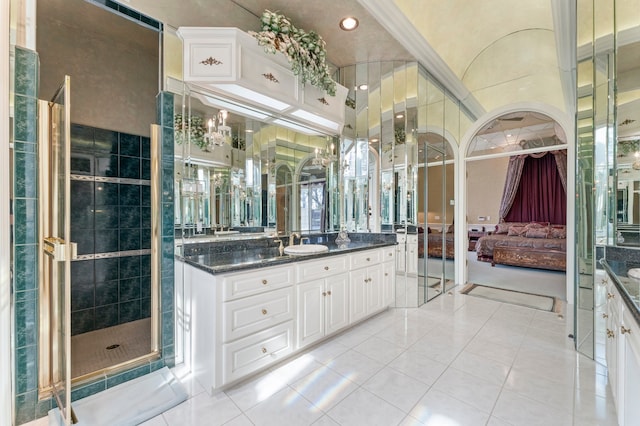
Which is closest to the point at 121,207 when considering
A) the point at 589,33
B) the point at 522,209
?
the point at 589,33

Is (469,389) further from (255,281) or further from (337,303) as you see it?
(255,281)

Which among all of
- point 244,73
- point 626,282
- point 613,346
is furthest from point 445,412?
point 244,73

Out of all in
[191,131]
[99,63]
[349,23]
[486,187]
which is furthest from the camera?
[486,187]

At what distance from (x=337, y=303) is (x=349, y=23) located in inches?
112

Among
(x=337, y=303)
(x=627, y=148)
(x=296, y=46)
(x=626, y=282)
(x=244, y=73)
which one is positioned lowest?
(x=337, y=303)

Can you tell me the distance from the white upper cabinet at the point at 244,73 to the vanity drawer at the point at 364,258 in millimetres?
1587

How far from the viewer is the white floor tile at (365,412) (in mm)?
1608

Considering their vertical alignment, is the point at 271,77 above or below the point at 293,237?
above

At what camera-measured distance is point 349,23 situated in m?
2.74

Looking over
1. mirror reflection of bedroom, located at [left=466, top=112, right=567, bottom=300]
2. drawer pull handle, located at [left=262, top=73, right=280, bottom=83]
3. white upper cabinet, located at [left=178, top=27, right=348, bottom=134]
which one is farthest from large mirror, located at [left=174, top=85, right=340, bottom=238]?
mirror reflection of bedroom, located at [left=466, top=112, right=567, bottom=300]

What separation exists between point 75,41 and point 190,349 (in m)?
2.70

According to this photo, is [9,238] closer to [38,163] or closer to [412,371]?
[38,163]

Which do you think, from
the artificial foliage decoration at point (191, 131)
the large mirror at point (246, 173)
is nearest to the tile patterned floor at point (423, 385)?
the large mirror at point (246, 173)

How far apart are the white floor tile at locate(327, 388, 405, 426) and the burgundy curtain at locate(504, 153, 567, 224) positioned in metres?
8.96
